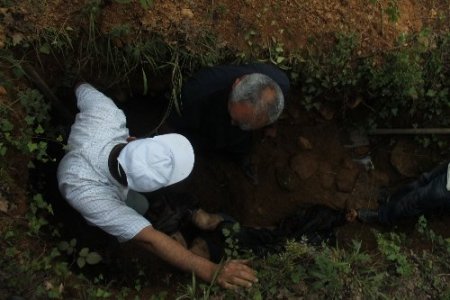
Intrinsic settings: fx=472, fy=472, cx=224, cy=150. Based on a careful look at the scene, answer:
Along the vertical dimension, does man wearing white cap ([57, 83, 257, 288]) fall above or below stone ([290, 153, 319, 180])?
above

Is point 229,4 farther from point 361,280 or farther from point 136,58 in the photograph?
point 361,280

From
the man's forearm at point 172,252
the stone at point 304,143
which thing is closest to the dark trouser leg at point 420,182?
the stone at point 304,143

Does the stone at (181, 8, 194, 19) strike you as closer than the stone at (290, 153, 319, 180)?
Yes

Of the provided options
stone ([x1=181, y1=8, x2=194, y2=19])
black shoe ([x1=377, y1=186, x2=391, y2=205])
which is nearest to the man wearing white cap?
stone ([x1=181, y1=8, x2=194, y2=19])

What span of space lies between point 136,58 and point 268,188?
178 centimetres

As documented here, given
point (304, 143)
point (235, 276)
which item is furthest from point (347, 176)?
point (235, 276)

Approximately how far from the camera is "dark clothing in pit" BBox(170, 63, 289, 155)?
10.9 feet

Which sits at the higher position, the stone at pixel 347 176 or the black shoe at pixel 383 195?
the stone at pixel 347 176

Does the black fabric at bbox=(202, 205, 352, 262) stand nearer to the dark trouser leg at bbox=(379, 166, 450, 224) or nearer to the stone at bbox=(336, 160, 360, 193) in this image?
the stone at bbox=(336, 160, 360, 193)

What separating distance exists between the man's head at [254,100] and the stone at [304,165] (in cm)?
125

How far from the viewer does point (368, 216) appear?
4.12 m

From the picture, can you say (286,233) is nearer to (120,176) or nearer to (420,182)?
(420,182)

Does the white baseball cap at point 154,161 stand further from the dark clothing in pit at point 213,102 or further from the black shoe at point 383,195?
the black shoe at point 383,195

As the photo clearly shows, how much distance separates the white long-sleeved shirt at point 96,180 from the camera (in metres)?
2.68
